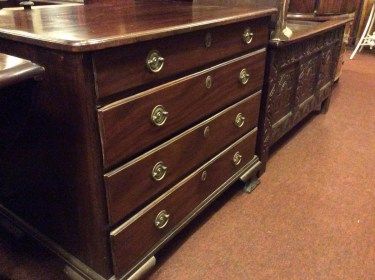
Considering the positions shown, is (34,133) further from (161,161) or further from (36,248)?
(36,248)

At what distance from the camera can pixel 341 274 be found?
1267 millimetres

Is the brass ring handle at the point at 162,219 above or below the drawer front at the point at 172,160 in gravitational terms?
below

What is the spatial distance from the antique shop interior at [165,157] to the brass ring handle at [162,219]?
0.01 metres

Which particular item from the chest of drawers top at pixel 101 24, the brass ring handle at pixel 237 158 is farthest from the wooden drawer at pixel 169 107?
the brass ring handle at pixel 237 158

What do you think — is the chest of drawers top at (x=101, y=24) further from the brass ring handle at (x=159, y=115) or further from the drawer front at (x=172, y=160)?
the drawer front at (x=172, y=160)

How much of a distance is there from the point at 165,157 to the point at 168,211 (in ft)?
0.70

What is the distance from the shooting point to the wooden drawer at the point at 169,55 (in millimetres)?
819

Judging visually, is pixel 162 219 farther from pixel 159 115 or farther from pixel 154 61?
pixel 154 61

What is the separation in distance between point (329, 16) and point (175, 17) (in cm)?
206

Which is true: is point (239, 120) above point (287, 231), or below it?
above

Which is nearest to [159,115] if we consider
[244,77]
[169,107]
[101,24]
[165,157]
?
[169,107]

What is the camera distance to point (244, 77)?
1396 millimetres

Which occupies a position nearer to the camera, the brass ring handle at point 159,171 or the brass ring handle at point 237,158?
the brass ring handle at point 159,171

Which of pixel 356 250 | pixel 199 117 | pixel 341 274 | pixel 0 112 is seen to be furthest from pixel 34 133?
pixel 356 250
